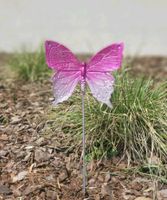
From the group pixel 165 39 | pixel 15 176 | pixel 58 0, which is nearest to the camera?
pixel 15 176

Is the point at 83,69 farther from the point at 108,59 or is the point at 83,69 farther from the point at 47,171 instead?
the point at 47,171

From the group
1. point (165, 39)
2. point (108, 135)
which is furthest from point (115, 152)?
point (165, 39)

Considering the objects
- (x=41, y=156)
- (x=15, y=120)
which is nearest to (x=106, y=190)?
(x=41, y=156)

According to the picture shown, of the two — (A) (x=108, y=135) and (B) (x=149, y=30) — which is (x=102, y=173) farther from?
(B) (x=149, y=30)

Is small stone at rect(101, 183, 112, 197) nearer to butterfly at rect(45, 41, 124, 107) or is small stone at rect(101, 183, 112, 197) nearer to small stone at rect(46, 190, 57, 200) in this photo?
small stone at rect(46, 190, 57, 200)

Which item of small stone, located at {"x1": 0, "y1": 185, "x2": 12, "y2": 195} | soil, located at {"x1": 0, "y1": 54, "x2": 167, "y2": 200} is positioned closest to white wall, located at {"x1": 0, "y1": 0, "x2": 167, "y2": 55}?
soil, located at {"x1": 0, "y1": 54, "x2": 167, "y2": 200}

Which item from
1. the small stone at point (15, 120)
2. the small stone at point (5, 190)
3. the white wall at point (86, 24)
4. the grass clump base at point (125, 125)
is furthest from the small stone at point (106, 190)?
the white wall at point (86, 24)
